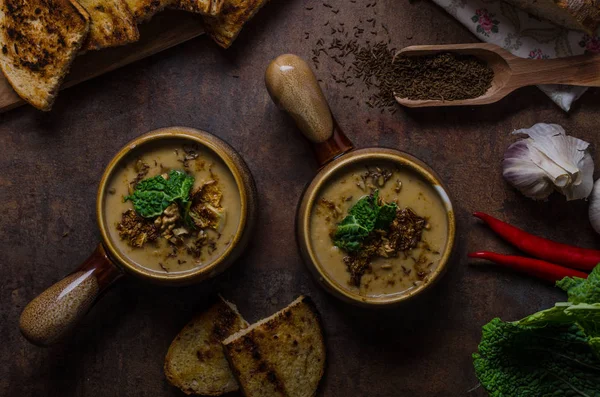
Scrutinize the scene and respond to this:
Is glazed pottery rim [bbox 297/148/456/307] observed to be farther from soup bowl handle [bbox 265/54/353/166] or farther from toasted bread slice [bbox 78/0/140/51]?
toasted bread slice [bbox 78/0/140/51]

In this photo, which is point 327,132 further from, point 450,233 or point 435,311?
point 435,311

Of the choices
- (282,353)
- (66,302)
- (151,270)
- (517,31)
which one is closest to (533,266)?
(517,31)

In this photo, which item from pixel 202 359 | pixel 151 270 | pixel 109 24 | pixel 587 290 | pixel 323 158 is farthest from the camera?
pixel 202 359

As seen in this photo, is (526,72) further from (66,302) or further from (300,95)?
(66,302)

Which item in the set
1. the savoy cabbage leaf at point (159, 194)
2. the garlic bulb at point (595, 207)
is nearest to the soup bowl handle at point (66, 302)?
the savoy cabbage leaf at point (159, 194)

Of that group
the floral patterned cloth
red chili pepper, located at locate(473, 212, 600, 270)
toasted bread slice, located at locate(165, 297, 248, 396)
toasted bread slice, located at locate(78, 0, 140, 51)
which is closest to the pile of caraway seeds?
the floral patterned cloth

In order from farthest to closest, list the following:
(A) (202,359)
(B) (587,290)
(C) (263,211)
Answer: (C) (263,211) → (A) (202,359) → (B) (587,290)
